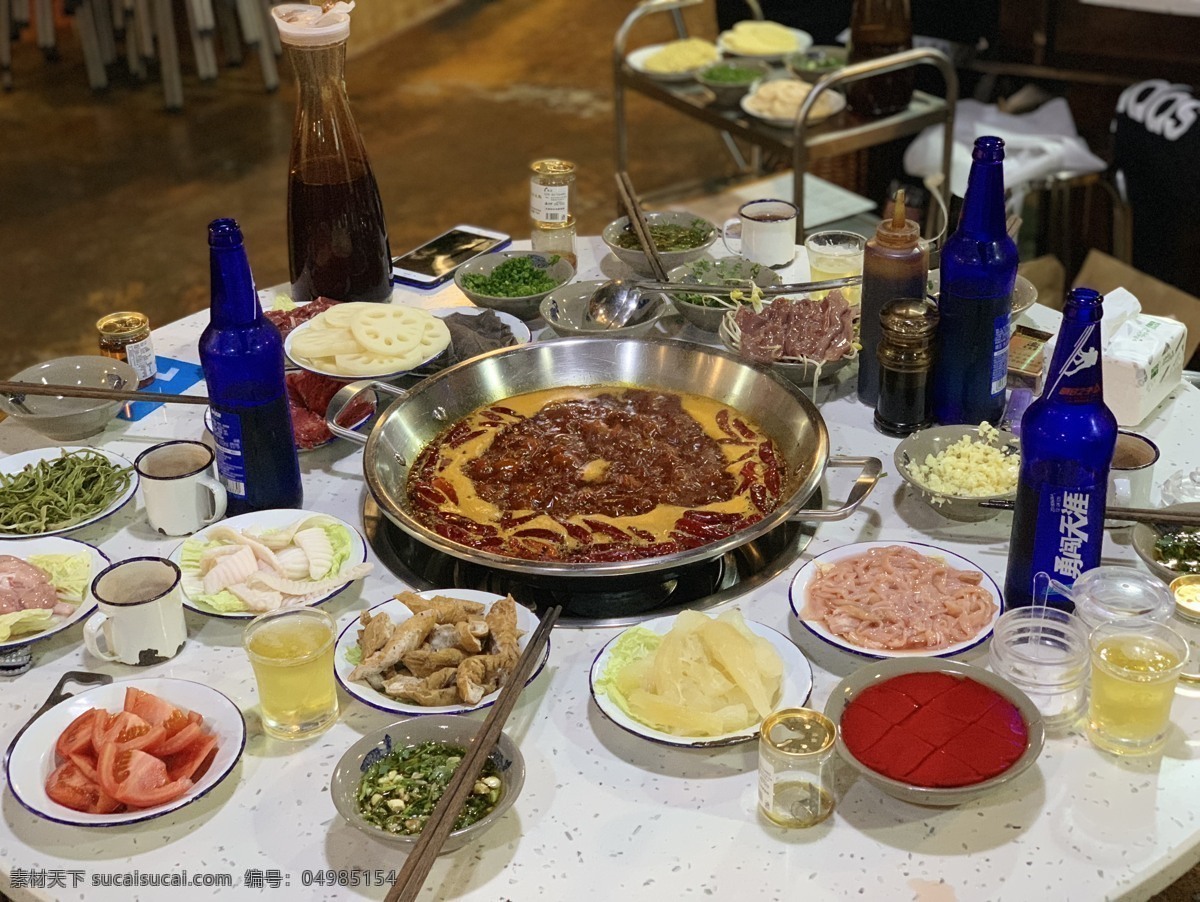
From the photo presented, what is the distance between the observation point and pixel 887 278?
7.15 ft

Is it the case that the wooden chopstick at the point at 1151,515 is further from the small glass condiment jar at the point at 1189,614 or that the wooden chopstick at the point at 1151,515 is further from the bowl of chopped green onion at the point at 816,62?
the bowl of chopped green onion at the point at 816,62

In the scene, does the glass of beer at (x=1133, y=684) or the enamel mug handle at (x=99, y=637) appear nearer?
the glass of beer at (x=1133, y=684)

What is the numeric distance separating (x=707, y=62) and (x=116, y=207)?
3093 millimetres

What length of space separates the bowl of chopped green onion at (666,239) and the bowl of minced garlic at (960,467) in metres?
0.82

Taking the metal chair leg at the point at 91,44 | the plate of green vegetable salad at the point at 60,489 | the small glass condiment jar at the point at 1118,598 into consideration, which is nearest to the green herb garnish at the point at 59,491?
the plate of green vegetable salad at the point at 60,489

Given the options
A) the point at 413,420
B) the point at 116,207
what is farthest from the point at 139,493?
the point at 116,207

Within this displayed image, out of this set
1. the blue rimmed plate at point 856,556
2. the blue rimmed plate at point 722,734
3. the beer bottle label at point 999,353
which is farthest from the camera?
the beer bottle label at point 999,353

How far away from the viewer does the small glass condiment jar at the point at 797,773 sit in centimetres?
139

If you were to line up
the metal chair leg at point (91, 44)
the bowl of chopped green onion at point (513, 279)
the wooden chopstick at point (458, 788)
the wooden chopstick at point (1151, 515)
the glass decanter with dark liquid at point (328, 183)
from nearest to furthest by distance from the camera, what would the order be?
the wooden chopstick at point (458, 788), the wooden chopstick at point (1151, 515), the glass decanter with dark liquid at point (328, 183), the bowl of chopped green onion at point (513, 279), the metal chair leg at point (91, 44)

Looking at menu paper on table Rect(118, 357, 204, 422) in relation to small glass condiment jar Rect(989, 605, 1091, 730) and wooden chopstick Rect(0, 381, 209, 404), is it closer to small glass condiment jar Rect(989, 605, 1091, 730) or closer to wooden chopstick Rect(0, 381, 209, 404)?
wooden chopstick Rect(0, 381, 209, 404)

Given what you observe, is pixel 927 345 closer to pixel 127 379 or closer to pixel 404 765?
pixel 404 765

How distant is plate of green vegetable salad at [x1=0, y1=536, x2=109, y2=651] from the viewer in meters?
1.66

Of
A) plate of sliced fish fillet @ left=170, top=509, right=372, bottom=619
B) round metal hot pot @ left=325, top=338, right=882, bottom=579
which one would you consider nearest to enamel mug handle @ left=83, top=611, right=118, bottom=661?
plate of sliced fish fillet @ left=170, top=509, right=372, bottom=619

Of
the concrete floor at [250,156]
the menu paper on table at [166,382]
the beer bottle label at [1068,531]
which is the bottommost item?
the concrete floor at [250,156]
